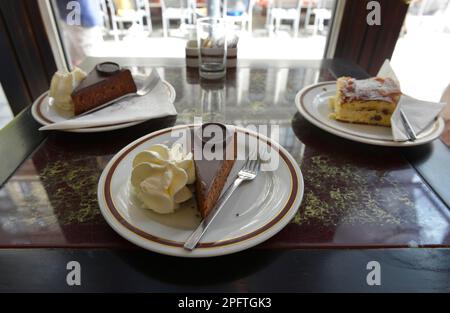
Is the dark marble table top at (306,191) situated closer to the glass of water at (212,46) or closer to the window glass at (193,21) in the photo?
the glass of water at (212,46)

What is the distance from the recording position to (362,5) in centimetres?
193

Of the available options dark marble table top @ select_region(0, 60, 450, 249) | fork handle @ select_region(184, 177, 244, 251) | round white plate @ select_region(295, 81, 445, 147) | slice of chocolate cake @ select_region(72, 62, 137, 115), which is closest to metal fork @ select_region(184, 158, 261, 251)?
fork handle @ select_region(184, 177, 244, 251)

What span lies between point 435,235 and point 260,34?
3.92 meters

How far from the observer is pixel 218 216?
2.05 ft

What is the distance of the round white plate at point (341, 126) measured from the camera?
866 millimetres

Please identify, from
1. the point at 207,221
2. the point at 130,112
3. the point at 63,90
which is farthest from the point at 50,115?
the point at 207,221

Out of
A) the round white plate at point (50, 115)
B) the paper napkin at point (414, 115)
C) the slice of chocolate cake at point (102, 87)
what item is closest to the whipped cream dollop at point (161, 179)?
the round white plate at point (50, 115)

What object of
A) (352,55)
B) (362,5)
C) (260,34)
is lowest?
(260,34)

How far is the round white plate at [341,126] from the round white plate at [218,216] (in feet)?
0.79

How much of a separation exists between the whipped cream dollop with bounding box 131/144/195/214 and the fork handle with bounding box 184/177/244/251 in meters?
0.06

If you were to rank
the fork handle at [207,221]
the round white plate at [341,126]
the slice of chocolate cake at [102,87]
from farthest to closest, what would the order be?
the slice of chocolate cake at [102,87] < the round white plate at [341,126] < the fork handle at [207,221]

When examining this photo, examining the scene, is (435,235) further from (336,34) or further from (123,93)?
(336,34)

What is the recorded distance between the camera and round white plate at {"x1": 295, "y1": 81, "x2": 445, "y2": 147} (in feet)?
2.84
